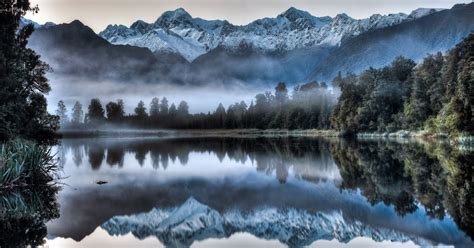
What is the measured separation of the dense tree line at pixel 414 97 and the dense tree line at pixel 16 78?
138 feet

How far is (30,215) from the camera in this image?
1836 centimetres

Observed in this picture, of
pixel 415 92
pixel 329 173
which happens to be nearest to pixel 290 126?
pixel 415 92

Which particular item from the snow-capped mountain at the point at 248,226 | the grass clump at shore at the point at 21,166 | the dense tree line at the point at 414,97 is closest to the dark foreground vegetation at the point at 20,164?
the grass clump at shore at the point at 21,166

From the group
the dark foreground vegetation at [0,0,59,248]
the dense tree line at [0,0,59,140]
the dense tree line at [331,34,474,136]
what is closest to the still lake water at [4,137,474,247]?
the dark foreground vegetation at [0,0,59,248]

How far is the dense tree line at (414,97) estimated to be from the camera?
188 ft

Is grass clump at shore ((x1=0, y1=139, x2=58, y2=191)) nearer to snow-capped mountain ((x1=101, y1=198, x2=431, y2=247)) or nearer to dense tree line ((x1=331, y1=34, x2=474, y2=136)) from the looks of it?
snow-capped mountain ((x1=101, y1=198, x2=431, y2=247))

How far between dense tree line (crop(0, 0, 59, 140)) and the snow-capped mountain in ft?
56.0

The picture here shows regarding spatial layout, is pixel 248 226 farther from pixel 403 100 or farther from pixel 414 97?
pixel 403 100

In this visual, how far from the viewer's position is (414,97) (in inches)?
3617

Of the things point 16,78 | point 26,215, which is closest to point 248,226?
point 26,215

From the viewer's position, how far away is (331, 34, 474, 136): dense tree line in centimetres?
5741

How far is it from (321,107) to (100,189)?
409 feet

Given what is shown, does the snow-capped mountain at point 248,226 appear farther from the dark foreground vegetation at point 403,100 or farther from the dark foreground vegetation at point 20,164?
the dark foreground vegetation at point 403,100

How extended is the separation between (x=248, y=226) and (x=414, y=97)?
8064 cm
